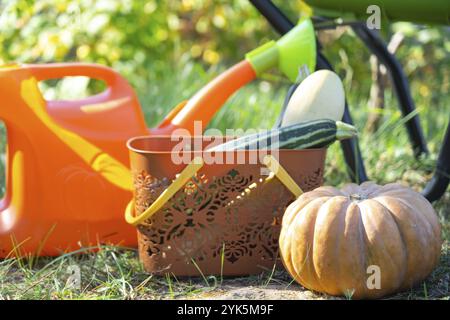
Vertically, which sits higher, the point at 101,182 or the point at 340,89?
the point at 340,89

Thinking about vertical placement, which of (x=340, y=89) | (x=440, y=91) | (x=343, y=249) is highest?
(x=340, y=89)

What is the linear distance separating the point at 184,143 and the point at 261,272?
13.3 inches

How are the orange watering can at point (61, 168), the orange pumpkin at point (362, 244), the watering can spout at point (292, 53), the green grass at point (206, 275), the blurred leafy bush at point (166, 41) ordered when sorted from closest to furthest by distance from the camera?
the orange pumpkin at point (362, 244)
the green grass at point (206, 275)
the orange watering can at point (61, 168)
the watering can spout at point (292, 53)
the blurred leafy bush at point (166, 41)

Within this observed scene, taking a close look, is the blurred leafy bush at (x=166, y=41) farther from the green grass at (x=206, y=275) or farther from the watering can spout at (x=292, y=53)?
the watering can spout at (x=292, y=53)

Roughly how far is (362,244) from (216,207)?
0.33 meters

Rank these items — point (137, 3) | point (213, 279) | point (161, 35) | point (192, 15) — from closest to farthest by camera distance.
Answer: point (213, 279), point (137, 3), point (161, 35), point (192, 15)

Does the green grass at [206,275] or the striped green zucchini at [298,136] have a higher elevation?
the striped green zucchini at [298,136]

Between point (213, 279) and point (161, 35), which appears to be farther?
point (161, 35)

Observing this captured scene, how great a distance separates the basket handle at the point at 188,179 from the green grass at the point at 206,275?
145 millimetres

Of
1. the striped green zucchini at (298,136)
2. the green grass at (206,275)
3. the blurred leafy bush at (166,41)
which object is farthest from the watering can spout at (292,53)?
the blurred leafy bush at (166,41)

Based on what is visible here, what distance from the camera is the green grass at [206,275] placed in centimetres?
143

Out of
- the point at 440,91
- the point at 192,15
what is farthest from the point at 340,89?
the point at 192,15

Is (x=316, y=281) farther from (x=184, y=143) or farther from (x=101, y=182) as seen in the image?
(x=101, y=182)

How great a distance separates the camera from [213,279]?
1.51m
